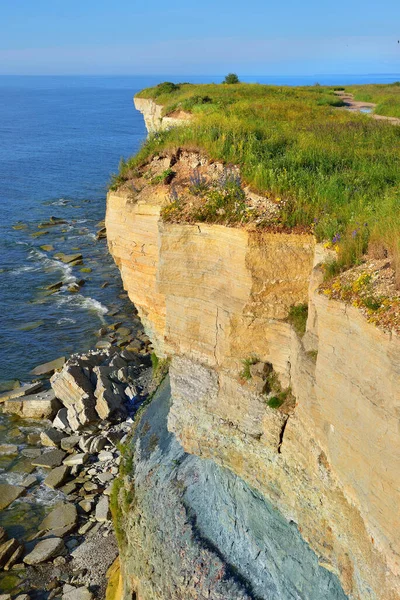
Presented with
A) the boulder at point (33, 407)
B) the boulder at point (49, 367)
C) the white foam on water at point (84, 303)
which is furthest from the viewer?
the white foam on water at point (84, 303)

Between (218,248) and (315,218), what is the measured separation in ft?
7.88

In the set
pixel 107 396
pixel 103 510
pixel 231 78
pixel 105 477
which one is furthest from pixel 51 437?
pixel 231 78

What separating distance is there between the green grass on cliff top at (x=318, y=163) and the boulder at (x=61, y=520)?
11.5 m

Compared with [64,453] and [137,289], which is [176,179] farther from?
[64,453]

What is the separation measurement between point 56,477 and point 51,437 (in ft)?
8.16

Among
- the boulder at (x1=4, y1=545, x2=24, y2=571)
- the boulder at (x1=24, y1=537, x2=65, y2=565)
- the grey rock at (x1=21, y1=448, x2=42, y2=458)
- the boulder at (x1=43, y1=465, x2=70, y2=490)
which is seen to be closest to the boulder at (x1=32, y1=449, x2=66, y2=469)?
the grey rock at (x1=21, y1=448, x2=42, y2=458)

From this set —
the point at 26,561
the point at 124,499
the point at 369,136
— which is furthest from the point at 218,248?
the point at 26,561

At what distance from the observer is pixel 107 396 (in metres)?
24.8

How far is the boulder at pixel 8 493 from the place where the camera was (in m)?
20.3

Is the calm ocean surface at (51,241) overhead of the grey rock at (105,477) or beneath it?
beneath

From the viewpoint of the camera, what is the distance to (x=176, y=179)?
15703 millimetres

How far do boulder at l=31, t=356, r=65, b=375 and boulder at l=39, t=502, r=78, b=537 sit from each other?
8924 millimetres

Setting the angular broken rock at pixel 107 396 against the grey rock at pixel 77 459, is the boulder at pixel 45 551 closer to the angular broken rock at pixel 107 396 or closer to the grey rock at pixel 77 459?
the grey rock at pixel 77 459

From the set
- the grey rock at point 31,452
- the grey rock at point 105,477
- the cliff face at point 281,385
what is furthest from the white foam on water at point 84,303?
the cliff face at point 281,385
